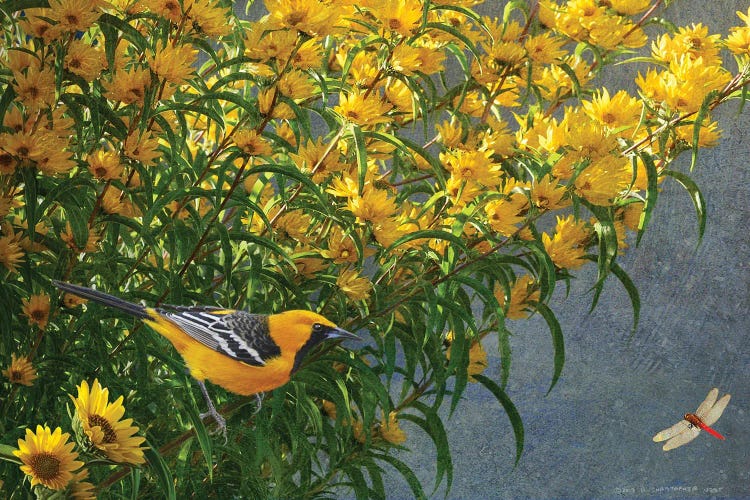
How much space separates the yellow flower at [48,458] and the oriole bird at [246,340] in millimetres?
134

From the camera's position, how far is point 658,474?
273 centimetres

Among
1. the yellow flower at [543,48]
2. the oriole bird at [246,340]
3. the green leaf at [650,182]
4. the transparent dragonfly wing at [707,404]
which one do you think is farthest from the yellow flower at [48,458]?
the transparent dragonfly wing at [707,404]

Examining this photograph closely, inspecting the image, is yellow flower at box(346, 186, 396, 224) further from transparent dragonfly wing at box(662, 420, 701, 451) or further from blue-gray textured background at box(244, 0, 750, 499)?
blue-gray textured background at box(244, 0, 750, 499)

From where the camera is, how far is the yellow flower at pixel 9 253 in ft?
2.49

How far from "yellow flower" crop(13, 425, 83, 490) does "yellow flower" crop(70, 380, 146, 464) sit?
0.04 ft

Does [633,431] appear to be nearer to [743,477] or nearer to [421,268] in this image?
[743,477]

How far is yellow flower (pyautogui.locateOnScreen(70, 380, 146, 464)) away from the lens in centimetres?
49

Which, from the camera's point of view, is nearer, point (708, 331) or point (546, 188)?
point (546, 188)

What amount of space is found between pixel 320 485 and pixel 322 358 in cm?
33

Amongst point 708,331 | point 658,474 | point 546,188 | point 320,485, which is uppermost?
point 546,188

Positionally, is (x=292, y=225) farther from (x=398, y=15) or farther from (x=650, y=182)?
(x=650, y=182)

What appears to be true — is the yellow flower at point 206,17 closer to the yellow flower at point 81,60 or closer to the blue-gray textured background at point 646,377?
the yellow flower at point 81,60

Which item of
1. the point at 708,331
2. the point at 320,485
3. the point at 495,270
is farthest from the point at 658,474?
the point at 495,270

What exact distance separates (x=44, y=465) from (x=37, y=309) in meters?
0.33
